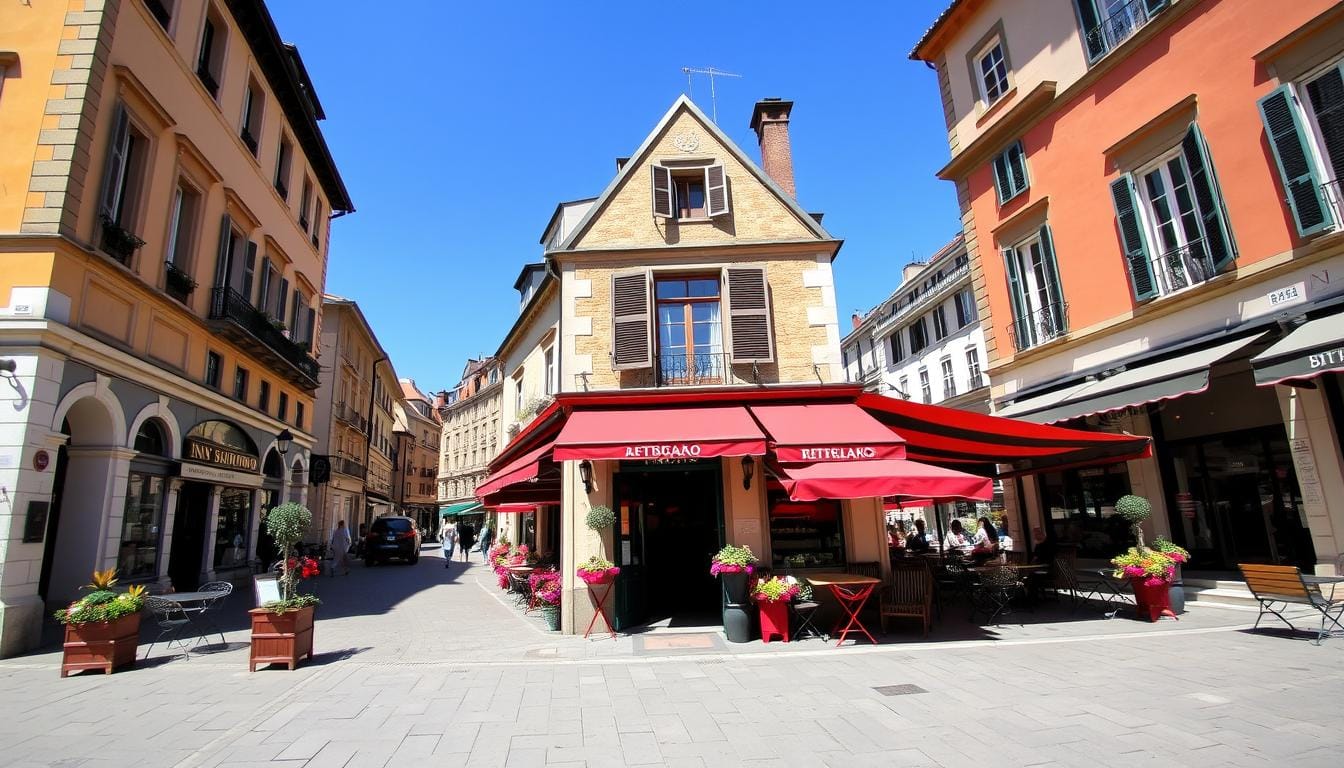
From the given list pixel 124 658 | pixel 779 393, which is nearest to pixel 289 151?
pixel 124 658

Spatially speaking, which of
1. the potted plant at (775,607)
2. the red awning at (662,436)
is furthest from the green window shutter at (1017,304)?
the potted plant at (775,607)

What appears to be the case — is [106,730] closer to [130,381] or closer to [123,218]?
[130,381]

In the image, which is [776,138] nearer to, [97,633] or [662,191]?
[662,191]

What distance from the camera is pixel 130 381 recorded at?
35.3 feet

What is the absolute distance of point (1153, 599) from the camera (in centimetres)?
934

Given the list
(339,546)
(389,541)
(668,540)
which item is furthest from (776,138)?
(389,541)

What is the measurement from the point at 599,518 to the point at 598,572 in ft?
2.75

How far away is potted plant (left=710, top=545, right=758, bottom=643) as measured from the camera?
29.1 feet

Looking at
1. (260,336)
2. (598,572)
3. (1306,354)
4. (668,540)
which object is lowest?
(598,572)

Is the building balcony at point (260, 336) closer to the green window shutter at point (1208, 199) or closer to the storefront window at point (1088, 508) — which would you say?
the storefront window at point (1088, 508)

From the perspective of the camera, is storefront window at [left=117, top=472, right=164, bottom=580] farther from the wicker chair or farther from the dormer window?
the wicker chair

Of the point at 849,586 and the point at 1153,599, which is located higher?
the point at 849,586

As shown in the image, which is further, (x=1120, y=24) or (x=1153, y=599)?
(x=1120, y=24)

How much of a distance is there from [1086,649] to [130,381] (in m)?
15.7
